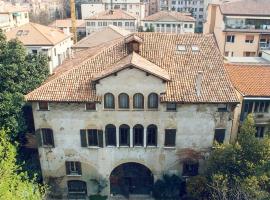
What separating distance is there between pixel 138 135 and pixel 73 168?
8430 mm

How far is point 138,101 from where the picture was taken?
3161 cm

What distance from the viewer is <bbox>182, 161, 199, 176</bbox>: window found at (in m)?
34.1

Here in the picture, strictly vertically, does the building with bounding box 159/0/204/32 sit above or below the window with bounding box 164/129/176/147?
above

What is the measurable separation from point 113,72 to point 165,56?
7487mm

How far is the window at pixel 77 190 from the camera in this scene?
117ft

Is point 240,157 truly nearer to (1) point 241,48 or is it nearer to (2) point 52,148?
(2) point 52,148

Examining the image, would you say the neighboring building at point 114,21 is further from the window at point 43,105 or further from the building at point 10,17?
the window at point 43,105

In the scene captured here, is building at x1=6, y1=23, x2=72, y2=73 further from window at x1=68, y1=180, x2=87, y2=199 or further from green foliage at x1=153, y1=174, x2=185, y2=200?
green foliage at x1=153, y1=174, x2=185, y2=200

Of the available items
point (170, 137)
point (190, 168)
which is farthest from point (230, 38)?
point (170, 137)

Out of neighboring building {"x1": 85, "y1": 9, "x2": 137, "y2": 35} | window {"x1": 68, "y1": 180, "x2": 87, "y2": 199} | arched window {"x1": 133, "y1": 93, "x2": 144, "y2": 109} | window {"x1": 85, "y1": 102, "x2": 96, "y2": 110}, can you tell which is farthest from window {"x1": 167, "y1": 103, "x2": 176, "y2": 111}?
neighboring building {"x1": 85, "y1": 9, "x2": 137, "y2": 35}

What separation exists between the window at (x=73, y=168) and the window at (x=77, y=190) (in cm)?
157

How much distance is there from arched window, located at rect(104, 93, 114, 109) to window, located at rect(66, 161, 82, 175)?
7720mm

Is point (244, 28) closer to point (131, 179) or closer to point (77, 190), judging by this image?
point (131, 179)

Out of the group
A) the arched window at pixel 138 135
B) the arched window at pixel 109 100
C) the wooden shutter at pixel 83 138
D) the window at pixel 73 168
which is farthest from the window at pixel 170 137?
the window at pixel 73 168
